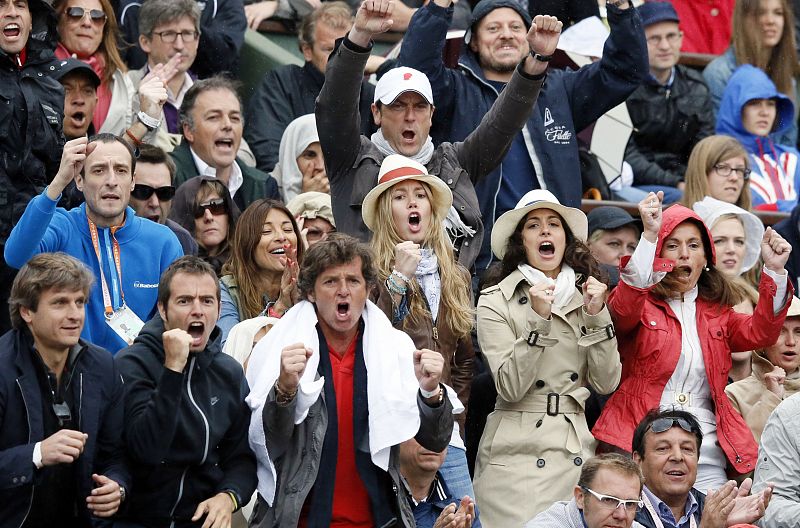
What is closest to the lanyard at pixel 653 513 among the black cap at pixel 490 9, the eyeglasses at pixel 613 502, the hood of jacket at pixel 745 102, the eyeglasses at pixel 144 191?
the eyeglasses at pixel 613 502

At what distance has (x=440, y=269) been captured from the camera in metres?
8.20

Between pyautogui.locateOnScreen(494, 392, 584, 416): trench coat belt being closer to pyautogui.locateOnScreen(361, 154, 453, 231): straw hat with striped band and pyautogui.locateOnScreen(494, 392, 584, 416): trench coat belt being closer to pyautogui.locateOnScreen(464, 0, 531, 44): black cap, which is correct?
pyautogui.locateOnScreen(361, 154, 453, 231): straw hat with striped band

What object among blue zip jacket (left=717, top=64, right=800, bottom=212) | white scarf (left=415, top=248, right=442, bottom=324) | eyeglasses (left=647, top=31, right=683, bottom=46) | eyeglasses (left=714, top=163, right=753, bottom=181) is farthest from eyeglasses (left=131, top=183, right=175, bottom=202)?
blue zip jacket (left=717, top=64, right=800, bottom=212)

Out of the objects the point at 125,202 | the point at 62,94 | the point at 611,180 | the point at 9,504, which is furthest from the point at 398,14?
the point at 9,504

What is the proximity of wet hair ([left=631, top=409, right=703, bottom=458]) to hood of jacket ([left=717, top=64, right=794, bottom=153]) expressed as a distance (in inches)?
182

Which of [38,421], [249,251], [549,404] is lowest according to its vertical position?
[549,404]

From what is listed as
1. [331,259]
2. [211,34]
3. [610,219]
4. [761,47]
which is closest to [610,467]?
[331,259]

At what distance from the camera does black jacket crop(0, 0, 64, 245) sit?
855 centimetres

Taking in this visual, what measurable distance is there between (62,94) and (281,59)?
333 centimetres

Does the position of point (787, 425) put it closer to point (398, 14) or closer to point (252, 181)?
point (252, 181)

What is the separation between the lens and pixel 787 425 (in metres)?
7.83

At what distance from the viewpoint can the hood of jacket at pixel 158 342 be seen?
6.98 m

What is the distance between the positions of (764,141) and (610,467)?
555cm

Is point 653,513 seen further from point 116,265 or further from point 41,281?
point 41,281
